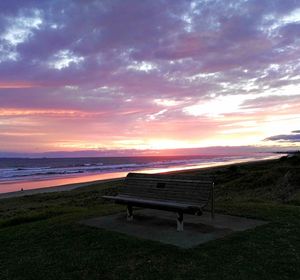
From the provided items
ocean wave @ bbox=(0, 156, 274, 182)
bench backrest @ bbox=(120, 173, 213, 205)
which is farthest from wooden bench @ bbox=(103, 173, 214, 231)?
ocean wave @ bbox=(0, 156, 274, 182)

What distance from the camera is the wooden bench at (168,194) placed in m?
6.71

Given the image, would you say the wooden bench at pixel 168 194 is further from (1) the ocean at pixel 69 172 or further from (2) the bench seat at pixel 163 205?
(1) the ocean at pixel 69 172

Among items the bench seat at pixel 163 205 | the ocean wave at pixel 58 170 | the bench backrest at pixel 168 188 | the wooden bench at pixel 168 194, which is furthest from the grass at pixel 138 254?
the ocean wave at pixel 58 170

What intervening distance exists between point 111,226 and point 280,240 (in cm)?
330

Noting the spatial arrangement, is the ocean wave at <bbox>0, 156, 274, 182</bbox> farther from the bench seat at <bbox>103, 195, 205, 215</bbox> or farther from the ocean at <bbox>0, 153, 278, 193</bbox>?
the bench seat at <bbox>103, 195, 205, 215</bbox>

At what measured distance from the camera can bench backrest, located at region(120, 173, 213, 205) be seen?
22.6ft

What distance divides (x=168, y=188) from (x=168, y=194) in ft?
0.49

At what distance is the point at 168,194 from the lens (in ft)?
24.4

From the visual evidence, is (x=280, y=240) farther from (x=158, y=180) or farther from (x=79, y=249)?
(x=79, y=249)

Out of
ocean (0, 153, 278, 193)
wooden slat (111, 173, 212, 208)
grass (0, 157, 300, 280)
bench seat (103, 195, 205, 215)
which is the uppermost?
wooden slat (111, 173, 212, 208)

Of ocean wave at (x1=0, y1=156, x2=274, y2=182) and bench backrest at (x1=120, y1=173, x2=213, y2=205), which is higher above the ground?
bench backrest at (x1=120, y1=173, x2=213, y2=205)

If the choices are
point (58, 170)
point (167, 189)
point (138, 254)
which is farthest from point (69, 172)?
point (138, 254)

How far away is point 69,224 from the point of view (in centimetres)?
766

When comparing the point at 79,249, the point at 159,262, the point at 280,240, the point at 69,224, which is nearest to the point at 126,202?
the point at 69,224
